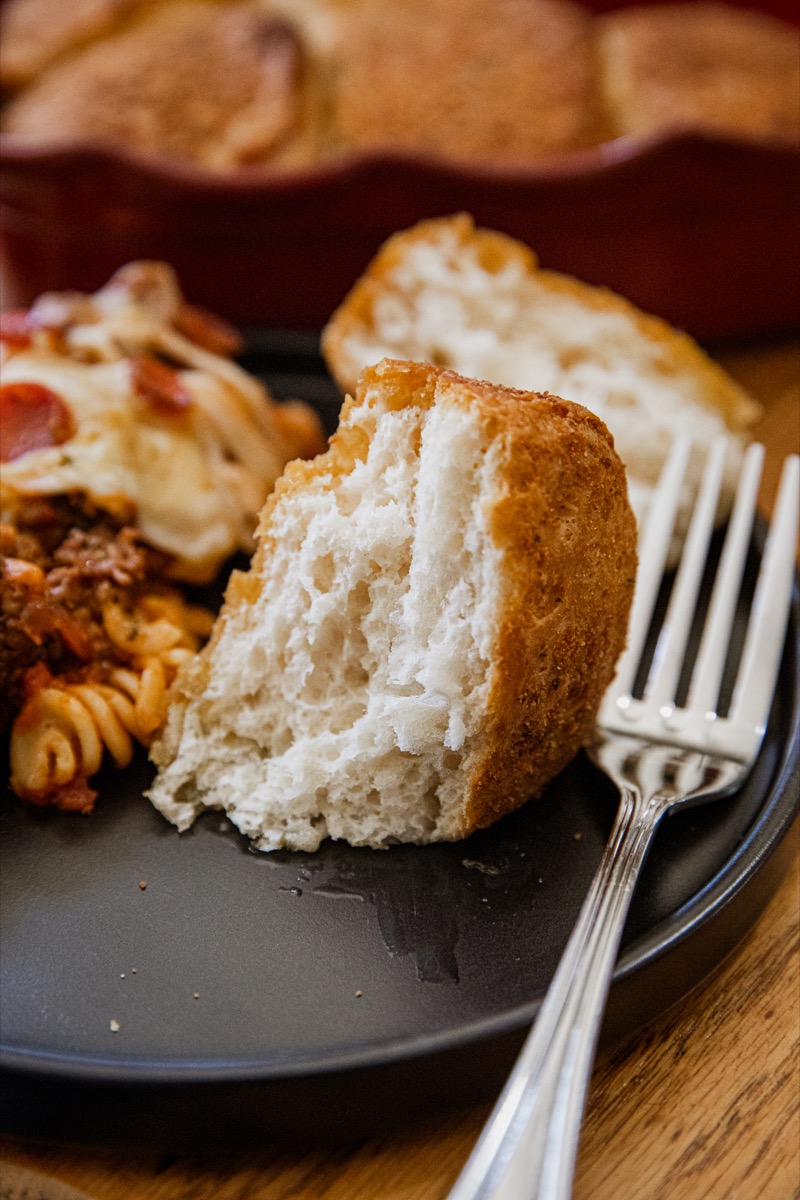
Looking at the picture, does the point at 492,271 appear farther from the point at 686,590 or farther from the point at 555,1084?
the point at 555,1084

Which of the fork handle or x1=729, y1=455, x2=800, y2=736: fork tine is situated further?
x1=729, y1=455, x2=800, y2=736: fork tine

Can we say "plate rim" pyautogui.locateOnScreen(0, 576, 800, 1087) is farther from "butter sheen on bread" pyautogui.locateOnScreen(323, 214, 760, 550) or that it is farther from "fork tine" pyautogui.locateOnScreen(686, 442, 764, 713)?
"butter sheen on bread" pyautogui.locateOnScreen(323, 214, 760, 550)

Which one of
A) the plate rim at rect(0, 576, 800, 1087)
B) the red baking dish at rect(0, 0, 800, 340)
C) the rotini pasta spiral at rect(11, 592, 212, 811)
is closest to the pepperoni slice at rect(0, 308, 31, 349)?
the rotini pasta spiral at rect(11, 592, 212, 811)

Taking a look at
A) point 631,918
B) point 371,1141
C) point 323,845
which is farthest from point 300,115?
point 371,1141

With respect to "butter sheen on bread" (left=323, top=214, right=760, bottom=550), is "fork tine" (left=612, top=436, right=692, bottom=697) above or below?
below

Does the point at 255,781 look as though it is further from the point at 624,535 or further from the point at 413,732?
the point at 624,535

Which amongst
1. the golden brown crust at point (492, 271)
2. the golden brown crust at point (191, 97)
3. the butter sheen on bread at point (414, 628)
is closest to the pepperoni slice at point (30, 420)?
the butter sheen on bread at point (414, 628)

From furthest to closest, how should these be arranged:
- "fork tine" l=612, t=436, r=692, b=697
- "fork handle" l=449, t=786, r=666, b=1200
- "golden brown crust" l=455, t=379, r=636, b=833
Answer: "fork tine" l=612, t=436, r=692, b=697, "golden brown crust" l=455, t=379, r=636, b=833, "fork handle" l=449, t=786, r=666, b=1200

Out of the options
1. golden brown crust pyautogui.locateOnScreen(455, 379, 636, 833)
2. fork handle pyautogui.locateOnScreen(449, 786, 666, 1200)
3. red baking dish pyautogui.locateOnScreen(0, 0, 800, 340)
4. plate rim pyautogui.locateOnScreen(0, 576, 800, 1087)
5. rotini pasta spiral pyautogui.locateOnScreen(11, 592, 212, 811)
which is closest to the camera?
fork handle pyautogui.locateOnScreen(449, 786, 666, 1200)
